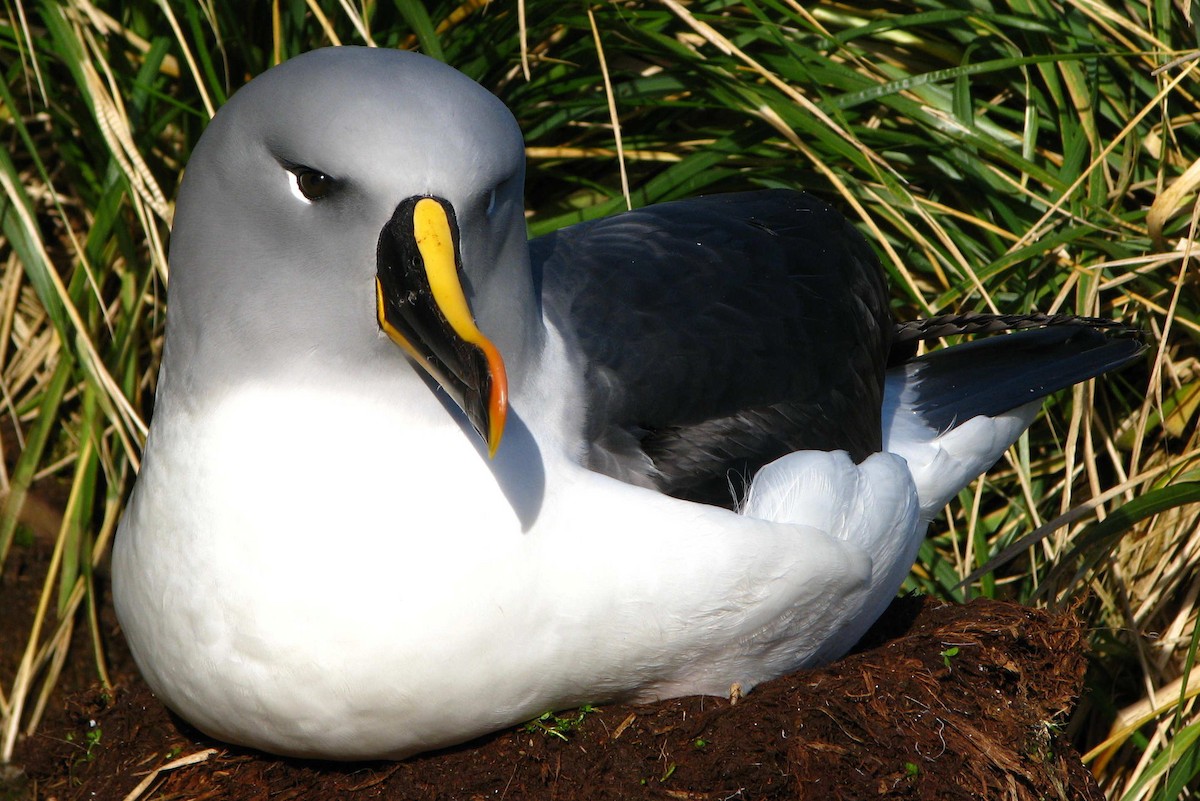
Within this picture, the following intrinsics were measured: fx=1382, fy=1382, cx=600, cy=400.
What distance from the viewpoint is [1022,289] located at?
394cm

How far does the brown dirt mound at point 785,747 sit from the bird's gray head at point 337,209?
2.62 ft

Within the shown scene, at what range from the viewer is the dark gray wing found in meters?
2.74

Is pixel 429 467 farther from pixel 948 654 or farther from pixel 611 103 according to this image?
pixel 611 103

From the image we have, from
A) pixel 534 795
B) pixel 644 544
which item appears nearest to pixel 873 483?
pixel 644 544

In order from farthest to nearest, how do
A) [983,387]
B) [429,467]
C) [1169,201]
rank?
1. [983,387]
2. [1169,201]
3. [429,467]

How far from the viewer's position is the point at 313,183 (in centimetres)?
228

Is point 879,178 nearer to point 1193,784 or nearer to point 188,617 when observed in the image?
point 1193,784

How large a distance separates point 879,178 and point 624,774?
186 centimetres

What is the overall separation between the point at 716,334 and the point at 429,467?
28.9 inches

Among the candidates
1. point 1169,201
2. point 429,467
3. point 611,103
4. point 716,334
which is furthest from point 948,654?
point 611,103

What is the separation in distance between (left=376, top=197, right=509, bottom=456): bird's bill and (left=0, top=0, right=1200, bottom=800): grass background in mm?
1646

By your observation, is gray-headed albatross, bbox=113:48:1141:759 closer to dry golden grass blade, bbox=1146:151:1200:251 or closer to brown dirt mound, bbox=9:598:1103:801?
brown dirt mound, bbox=9:598:1103:801

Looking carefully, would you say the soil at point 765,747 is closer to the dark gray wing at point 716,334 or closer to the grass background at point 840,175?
the dark gray wing at point 716,334

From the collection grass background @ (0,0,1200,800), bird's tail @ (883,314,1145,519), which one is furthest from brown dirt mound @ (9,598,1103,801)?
grass background @ (0,0,1200,800)
